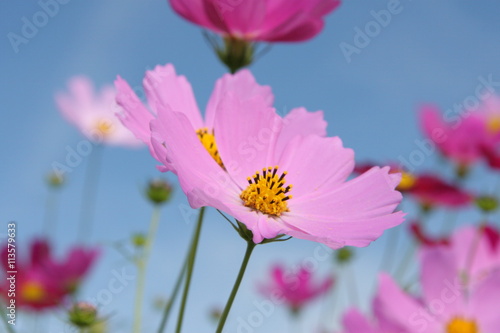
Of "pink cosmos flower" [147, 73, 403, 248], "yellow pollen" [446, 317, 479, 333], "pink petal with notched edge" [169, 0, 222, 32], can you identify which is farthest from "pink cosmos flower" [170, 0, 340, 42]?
"yellow pollen" [446, 317, 479, 333]

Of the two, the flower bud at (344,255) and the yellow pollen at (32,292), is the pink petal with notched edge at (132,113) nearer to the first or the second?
the yellow pollen at (32,292)

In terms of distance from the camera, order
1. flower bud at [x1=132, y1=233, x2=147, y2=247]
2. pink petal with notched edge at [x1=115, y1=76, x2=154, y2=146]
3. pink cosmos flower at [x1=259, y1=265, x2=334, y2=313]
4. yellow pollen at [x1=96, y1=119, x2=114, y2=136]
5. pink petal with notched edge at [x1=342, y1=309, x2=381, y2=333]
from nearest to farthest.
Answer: pink petal with notched edge at [x1=115, y1=76, x2=154, y2=146] → pink petal with notched edge at [x1=342, y1=309, x2=381, y2=333] → flower bud at [x1=132, y1=233, x2=147, y2=247] → yellow pollen at [x1=96, y1=119, x2=114, y2=136] → pink cosmos flower at [x1=259, y1=265, x2=334, y2=313]

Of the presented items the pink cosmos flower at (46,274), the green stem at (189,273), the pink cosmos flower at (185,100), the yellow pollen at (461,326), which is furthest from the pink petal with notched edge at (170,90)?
the pink cosmos flower at (46,274)

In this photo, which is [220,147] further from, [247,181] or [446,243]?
[446,243]

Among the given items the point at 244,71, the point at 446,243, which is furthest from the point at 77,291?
the point at 244,71

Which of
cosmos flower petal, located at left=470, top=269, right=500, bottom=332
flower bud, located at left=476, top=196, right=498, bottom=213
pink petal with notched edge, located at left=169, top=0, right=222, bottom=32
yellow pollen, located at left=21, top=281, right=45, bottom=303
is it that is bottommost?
flower bud, located at left=476, top=196, right=498, bottom=213

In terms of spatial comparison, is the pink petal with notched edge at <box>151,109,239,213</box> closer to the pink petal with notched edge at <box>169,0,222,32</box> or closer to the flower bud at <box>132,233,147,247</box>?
the pink petal with notched edge at <box>169,0,222,32</box>
